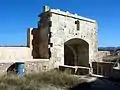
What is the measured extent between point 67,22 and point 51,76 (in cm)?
758

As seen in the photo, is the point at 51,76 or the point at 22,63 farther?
the point at 22,63

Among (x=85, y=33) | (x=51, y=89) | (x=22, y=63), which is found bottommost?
(x=51, y=89)

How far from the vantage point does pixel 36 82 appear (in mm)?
11727

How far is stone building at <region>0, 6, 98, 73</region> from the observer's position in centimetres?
1769

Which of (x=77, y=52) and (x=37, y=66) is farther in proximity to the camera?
(x=77, y=52)

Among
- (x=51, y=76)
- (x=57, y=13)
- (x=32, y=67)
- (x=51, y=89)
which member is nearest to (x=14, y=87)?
(x=51, y=89)

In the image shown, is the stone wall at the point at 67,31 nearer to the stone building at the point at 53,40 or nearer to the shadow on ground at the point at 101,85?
the stone building at the point at 53,40

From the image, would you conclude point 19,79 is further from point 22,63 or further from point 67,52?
point 67,52

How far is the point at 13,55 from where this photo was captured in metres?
18.0

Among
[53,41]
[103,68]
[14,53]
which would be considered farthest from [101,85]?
[14,53]

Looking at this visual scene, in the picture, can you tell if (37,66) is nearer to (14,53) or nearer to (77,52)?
(14,53)

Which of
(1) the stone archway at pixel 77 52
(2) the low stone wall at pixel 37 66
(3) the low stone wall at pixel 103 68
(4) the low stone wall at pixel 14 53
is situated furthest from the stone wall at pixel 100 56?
(4) the low stone wall at pixel 14 53

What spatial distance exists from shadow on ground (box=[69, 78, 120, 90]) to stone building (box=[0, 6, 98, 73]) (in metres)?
4.75

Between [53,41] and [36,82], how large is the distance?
23.4ft
